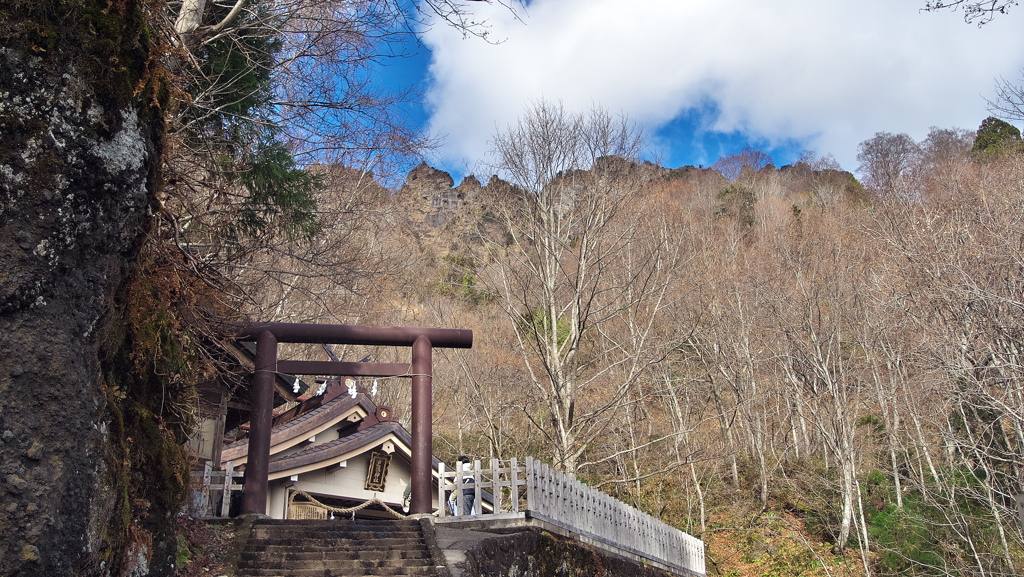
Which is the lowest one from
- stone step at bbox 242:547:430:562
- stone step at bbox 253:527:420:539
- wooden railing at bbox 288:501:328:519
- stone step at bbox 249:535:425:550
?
stone step at bbox 242:547:430:562

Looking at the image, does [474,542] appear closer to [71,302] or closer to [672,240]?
[71,302]

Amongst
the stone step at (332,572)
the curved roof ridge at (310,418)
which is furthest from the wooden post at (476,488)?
the curved roof ridge at (310,418)

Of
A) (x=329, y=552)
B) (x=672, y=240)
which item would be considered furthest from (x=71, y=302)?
(x=672, y=240)

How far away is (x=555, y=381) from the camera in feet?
41.1

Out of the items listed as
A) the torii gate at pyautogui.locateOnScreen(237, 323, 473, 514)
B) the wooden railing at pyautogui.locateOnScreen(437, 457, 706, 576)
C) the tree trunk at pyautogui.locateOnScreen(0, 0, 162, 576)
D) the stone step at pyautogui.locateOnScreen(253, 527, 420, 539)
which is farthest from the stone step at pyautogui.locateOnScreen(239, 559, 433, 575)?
the tree trunk at pyautogui.locateOnScreen(0, 0, 162, 576)

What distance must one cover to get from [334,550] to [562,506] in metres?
3.31

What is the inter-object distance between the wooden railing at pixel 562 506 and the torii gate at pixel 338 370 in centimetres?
50

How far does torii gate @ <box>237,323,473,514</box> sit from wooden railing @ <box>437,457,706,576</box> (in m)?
0.50

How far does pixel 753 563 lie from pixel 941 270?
930cm

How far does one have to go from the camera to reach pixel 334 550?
8328 millimetres

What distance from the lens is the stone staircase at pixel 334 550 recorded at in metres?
7.85

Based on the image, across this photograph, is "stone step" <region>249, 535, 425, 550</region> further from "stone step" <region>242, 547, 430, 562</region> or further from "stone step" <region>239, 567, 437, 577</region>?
"stone step" <region>239, 567, 437, 577</region>

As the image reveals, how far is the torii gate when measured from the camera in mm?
10281

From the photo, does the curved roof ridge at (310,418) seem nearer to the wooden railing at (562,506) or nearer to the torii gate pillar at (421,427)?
the torii gate pillar at (421,427)
